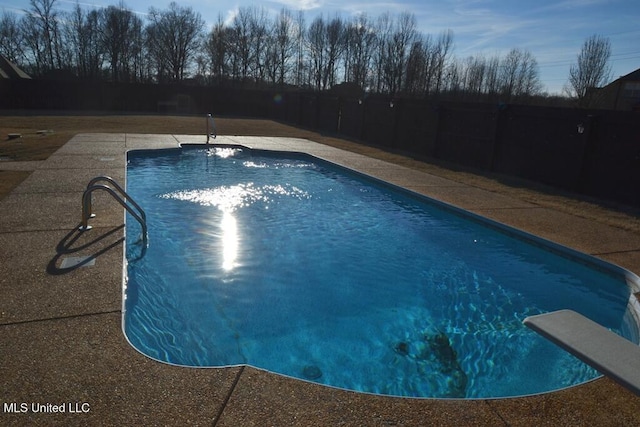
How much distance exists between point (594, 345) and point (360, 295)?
2629 millimetres

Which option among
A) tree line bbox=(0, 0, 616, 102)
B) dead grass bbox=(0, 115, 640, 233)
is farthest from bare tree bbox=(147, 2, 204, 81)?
dead grass bbox=(0, 115, 640, 233)

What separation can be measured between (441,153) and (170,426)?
13.1m

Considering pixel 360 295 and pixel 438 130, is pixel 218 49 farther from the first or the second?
pixel 360 295

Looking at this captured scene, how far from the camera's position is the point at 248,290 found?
4.80 metres

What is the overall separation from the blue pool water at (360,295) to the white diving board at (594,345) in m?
0.85

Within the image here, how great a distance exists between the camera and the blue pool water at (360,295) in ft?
11.8

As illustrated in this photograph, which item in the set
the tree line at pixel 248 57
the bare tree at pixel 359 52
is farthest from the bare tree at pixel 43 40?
the bare tree at pixel 359 52

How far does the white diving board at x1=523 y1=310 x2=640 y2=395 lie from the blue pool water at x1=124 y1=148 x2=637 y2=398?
852mm

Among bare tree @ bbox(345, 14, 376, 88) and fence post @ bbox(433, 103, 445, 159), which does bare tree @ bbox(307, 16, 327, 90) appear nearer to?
bare tree @ bbox(345, 14, 376, 88)

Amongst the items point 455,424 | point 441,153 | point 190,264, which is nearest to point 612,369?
point 455,424

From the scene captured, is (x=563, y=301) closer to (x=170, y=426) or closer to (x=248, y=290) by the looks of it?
(x=248, y=290)

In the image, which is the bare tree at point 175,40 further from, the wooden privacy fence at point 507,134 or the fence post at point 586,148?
the fence post at point 586,148

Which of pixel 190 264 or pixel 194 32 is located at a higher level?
pixel 194 32

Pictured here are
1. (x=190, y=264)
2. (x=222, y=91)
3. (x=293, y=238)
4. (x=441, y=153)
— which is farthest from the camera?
(x=222, y=91)
